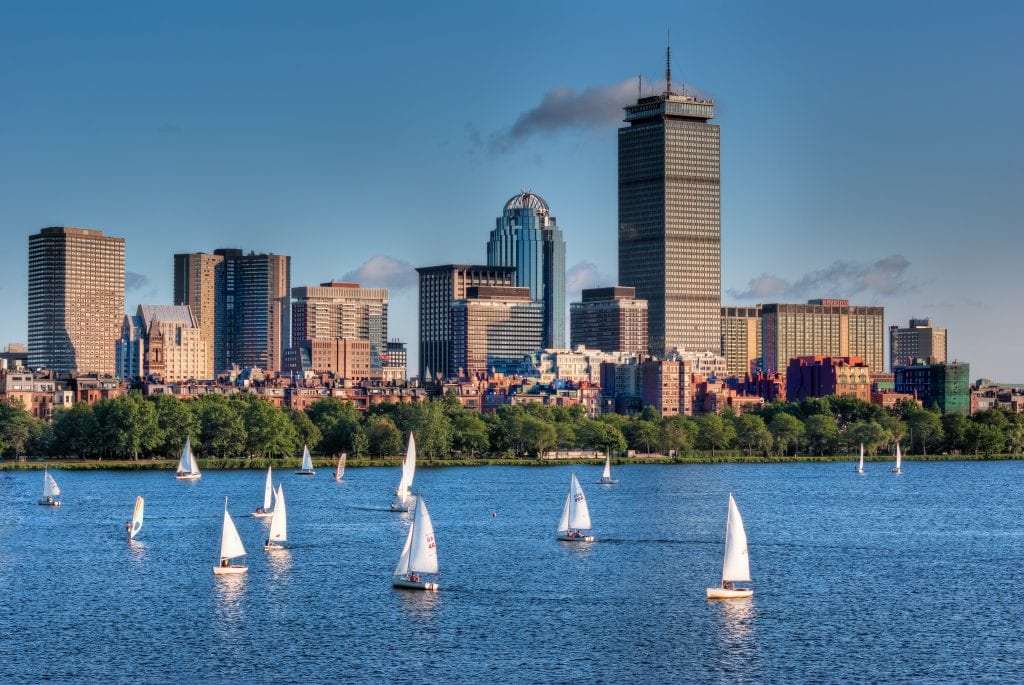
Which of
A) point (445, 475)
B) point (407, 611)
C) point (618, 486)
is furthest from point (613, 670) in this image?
point (445, 475)

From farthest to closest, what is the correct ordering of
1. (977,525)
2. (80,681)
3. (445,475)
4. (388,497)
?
(445,475) → (388,497) → (977,525) → (80,681)

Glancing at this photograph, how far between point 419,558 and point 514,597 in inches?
224

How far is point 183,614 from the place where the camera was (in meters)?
79.3

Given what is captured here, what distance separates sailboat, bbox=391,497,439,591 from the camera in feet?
281

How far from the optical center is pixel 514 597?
3319 inches

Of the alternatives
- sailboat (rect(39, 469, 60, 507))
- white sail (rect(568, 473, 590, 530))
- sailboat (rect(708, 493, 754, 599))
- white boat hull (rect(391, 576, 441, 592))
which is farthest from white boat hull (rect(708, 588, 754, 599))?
sailboat (rect(39, 469, 60, 507))

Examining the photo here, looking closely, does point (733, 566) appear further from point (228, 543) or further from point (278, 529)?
point (278, 529)

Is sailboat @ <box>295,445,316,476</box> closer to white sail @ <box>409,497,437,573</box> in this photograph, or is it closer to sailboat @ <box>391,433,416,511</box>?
sailboat @ <box>391,433,416,511</box>

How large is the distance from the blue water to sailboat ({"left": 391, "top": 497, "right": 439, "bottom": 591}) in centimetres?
117

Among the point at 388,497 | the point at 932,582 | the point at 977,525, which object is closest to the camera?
the point at 932,582

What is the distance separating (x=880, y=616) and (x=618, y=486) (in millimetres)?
88989

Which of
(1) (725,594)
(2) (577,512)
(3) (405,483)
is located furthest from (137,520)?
(1) (725,594)

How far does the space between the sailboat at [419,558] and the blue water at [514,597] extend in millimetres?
1172

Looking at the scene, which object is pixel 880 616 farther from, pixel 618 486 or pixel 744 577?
pixel 618 486
